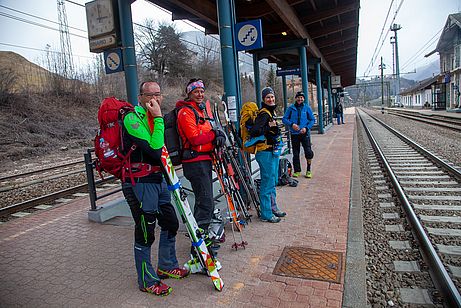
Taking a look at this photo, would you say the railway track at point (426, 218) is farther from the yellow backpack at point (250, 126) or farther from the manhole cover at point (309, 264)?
the yellow backpack at point (250, 126)

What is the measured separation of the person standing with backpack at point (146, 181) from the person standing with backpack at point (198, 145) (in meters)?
0.40

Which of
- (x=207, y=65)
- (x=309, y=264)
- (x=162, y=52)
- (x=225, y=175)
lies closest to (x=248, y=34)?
(x=225, y=175)

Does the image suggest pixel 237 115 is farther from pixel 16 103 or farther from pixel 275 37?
pixel 16 103

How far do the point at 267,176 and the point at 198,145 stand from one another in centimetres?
159

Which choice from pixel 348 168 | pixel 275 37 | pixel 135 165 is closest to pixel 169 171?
pixel 135 165

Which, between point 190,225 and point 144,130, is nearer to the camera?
point 144,130

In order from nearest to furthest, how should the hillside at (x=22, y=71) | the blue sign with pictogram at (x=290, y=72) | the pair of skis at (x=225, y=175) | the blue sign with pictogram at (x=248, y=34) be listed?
the pair of skis at (x=225, y=175), the blue sign with pictogram at (x=248, y=34), the blue sign with pictogram at (x=290, y=72), the hillside at (x=22, y=71)

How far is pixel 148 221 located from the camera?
3146 millimetres

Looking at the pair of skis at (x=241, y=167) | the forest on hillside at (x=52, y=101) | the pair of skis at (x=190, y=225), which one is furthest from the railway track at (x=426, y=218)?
the forest on hillside at (x=52, y=101)

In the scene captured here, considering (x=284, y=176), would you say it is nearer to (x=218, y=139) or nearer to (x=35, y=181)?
(x=218, y=139)

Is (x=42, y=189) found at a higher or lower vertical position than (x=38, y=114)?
lower

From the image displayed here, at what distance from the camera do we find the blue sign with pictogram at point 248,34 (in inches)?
231

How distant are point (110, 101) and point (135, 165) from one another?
0.61 meters

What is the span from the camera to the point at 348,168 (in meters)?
8.75
